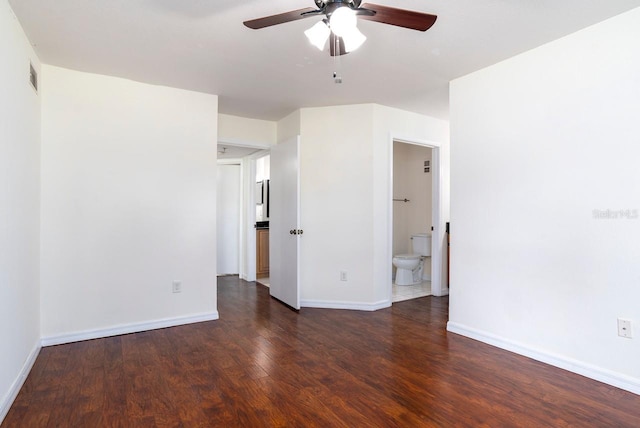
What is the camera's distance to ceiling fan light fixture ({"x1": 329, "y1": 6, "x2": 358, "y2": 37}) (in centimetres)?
161

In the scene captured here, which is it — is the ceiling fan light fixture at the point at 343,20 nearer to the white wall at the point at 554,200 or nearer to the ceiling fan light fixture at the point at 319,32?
the ceiling fan light fixture at the point at 319,32

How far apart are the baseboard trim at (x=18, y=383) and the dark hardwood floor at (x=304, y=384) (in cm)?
4

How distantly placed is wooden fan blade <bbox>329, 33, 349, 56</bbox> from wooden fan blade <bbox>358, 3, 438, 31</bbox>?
0.94 ft

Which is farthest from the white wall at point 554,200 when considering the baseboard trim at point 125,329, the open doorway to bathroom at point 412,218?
the baseboard trim at point 125,329

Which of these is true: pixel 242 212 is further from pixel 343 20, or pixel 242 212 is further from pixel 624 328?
pixel 624 328

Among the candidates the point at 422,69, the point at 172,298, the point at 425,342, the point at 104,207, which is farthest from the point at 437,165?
the point at 104,207

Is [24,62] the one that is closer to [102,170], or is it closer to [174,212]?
[102,170]

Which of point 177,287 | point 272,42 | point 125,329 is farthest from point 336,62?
point 125,329

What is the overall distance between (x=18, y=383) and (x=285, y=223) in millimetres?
2694

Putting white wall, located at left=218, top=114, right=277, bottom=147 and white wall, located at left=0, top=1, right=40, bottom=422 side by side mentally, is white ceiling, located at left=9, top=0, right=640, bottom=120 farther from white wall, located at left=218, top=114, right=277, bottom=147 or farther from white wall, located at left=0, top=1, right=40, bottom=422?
white wall, located at left=218, top=114, right=277, bottom=147

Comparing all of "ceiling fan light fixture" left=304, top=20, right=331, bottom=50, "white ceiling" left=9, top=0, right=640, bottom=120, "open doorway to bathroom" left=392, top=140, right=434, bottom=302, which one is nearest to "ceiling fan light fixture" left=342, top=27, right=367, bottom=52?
"ceiling fan light fixture" left=304, top=20, right=331, bottom=50

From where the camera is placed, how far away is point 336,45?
201 cm

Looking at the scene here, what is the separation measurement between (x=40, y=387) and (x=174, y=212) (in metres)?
1.71

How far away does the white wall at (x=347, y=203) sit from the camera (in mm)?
4016
